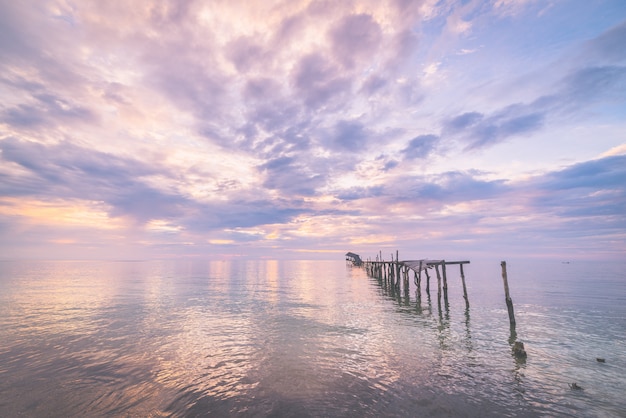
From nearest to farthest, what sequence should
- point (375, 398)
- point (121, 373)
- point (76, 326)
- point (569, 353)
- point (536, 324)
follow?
point (375, 398), point (121, 373), point (569, 353), point (76, 326), point (536, 324)

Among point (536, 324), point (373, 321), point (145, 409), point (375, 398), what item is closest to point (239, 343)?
point (145, 409)

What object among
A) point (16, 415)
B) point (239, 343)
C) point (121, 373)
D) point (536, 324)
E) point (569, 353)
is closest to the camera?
point (16, 415)

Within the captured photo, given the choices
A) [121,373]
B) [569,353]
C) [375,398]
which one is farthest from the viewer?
[569,353]

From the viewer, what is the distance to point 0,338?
Answer: 55.7 ft

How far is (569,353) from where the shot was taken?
50.0 ft

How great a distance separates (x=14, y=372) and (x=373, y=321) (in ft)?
64.8

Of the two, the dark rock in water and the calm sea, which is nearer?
the calm sea

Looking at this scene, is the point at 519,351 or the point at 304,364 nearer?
the point at 304,364

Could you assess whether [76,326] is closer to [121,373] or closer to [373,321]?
[121,373]

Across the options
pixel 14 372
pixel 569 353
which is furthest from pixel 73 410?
pixel 569 353

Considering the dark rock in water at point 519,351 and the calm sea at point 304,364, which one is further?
the dark rock in water at point 519,351

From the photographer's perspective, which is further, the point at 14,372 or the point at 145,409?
the point at 14,372

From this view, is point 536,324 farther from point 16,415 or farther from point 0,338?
point 0,338

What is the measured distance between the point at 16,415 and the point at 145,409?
3624mm
